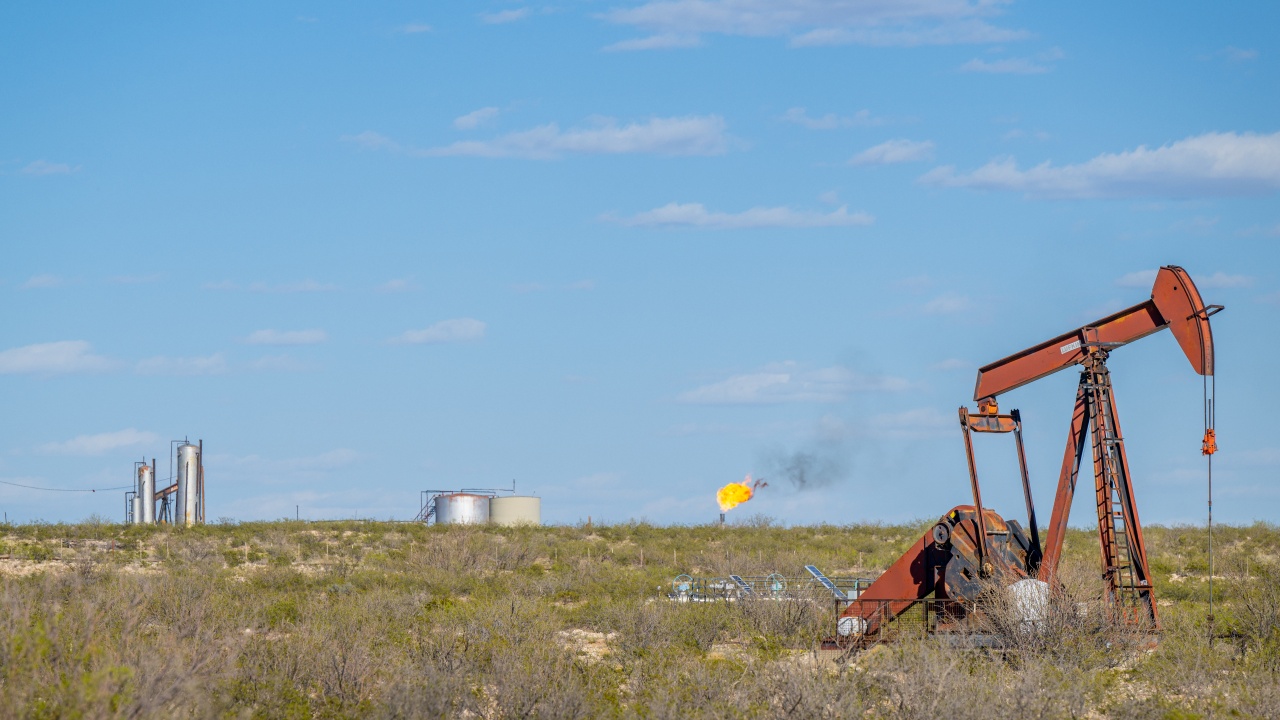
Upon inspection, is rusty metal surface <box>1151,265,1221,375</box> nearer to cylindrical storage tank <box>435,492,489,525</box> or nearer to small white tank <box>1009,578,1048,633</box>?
small white tank <box>1009,578,1048,633</box>

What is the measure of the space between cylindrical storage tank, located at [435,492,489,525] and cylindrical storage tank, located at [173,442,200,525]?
831 centimetres

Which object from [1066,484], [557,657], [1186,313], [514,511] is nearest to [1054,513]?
[1066,484]

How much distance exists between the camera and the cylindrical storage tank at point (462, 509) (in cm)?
4938

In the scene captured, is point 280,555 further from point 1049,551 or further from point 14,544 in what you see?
point 1049,551

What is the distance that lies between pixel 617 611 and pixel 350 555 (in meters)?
18.2

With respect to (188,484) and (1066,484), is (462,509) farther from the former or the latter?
(1066,484)

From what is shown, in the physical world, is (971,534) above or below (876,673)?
above

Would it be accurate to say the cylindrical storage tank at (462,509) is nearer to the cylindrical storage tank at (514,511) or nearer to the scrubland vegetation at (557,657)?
the cylindrical storage tank at (514,511)

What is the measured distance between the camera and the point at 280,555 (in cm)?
3847

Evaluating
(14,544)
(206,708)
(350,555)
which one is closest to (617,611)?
(206,708)

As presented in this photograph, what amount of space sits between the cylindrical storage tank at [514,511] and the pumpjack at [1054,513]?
29797 mm

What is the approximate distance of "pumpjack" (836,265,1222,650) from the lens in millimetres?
18797

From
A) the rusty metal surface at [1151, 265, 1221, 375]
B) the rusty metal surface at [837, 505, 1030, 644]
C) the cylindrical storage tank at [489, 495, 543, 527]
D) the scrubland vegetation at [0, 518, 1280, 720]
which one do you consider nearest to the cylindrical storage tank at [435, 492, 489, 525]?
the cylindrical storage tank at [489, 495, 543, 527]

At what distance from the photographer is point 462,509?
49500 mm
